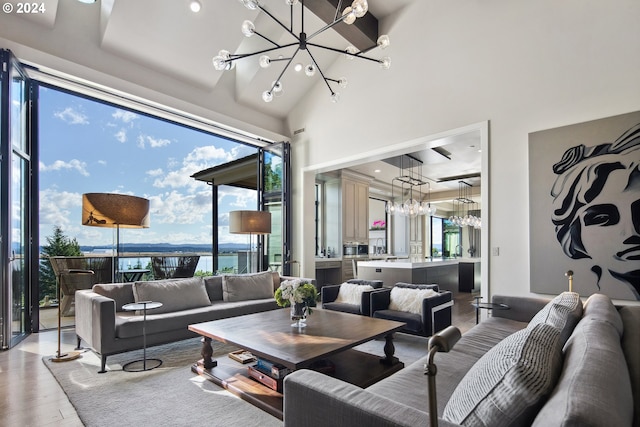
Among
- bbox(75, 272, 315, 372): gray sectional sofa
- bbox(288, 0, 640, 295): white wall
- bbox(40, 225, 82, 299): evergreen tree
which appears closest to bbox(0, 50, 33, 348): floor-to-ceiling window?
bbox(75, 272, 315, 372): gray sectional sofa

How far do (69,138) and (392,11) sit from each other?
254 inches

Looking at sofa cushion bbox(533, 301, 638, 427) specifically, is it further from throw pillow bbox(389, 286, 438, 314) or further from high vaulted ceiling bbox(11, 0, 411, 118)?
high vaulted ceiling bbox(11, 0, 411, 118)

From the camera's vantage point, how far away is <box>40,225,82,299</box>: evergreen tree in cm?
514

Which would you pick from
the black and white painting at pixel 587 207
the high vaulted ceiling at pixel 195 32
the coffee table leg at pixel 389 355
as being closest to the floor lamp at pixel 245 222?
the high vaulted ceiling at pixel 195 32

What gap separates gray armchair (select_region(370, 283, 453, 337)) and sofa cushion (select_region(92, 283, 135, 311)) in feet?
9.18

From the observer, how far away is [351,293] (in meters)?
4.62

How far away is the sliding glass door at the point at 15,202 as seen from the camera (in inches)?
143

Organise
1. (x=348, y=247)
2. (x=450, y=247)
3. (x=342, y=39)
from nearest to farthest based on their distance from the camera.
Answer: (x=342, y=39) → (x=348, y=247) → (x=450, y=247)

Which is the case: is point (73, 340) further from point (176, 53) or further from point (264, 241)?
point (176, 53)

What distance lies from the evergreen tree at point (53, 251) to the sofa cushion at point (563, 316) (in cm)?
622

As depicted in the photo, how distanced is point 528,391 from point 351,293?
3738 millimetres

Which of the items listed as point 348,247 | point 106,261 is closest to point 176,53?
point 106,261

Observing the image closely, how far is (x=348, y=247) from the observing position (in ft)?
26.7

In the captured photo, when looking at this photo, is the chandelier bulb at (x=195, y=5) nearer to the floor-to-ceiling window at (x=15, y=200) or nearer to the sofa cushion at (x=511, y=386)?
the floor-to-ceiling window at (x=15, y=200)
